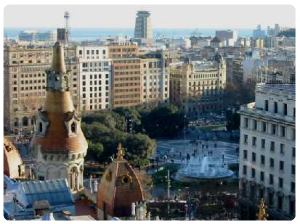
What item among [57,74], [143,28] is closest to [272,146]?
[57,74]

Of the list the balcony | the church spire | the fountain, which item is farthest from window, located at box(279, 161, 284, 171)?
the fountain

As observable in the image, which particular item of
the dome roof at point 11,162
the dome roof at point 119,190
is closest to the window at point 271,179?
the dome roof at point 11,162

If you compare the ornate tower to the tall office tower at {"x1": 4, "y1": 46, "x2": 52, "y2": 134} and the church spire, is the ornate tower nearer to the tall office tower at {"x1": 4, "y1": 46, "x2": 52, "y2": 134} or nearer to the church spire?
the church spire

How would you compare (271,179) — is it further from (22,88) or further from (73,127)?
(22,88)

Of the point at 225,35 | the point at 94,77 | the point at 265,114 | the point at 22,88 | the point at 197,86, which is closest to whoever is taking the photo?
the point at 265,114

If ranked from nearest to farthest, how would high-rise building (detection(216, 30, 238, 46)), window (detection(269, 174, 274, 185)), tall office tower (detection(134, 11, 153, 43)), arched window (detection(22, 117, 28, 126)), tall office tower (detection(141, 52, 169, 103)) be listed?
window (detection(269, 174, 274, 185))
arched window (detection(22, 117, 28, 126))
tall office tower (detection(141, 52, 169, 103))
tall office tower (detection(134, 11, 153, 43))
high-rise building (detection(216, 30, 238, 46))

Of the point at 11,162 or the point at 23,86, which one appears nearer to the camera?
the point at 11,162
